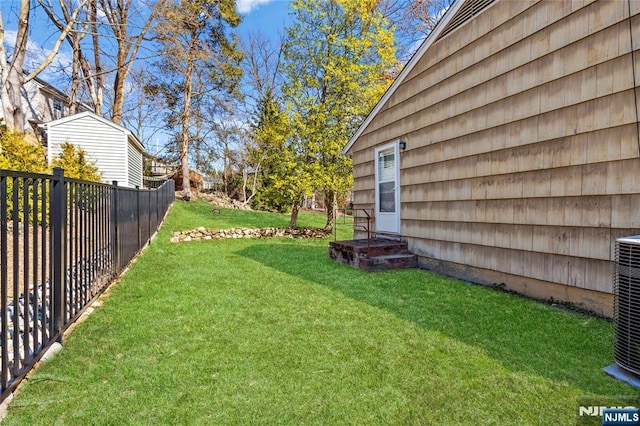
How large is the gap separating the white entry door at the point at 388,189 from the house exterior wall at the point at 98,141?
35.1 ft

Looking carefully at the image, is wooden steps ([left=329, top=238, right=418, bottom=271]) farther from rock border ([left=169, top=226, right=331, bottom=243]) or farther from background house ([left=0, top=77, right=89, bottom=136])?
background house ([left=0, top=77, right=89, bottom=136])

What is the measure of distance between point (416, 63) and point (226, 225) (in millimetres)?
7992

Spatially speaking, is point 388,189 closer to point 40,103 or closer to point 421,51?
point 421,51

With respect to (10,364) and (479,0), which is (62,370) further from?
(479,0)

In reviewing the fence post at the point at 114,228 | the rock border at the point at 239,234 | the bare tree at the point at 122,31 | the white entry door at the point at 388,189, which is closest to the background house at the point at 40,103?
the bare tree at the point at 122,31

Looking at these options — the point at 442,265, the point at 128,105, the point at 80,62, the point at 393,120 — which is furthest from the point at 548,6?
the point at 128,105

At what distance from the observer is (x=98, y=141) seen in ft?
43.9

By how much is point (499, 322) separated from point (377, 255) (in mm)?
2871

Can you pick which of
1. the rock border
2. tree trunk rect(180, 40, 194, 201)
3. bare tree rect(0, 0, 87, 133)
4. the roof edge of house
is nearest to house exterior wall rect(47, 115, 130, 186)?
bare tree rect(0, 0, 87, 133)

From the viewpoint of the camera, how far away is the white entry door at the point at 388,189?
21.3 ft

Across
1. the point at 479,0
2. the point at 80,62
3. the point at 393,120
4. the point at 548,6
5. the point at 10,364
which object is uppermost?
the point at 80,62

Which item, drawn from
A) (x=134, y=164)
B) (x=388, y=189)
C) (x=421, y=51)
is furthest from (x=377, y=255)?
(x=134, y=164)

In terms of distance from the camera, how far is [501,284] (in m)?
4.36

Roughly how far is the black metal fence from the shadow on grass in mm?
2634
